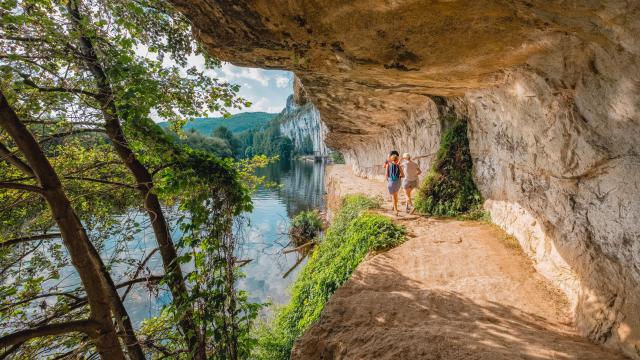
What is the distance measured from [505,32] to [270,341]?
6.86 m

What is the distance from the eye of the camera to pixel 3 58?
2625mm

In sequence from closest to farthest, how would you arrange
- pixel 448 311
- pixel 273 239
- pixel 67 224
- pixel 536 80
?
pixel 67 224 → pixel 448 311 → pixel 536 80 → pixel 273 239

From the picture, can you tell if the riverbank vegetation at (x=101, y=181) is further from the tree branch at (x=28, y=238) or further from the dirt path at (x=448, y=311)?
the dirt path at (x=448, y=311)

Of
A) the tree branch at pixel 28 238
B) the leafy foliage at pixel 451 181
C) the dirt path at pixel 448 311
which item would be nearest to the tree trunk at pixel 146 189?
the tree branch at pixel 28 238

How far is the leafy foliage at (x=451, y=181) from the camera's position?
692cm

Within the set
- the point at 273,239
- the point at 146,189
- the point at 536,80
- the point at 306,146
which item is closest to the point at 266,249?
the point at 273,239

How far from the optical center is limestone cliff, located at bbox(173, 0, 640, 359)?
2559 mm

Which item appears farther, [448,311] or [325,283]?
[325,283]

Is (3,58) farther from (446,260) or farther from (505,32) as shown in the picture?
(446,260)

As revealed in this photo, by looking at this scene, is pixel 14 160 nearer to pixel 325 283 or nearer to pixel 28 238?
pixel 28 238

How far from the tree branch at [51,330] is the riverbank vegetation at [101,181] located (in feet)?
0.04

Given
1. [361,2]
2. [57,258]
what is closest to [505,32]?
[361,2]

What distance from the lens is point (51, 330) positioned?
7.48 feet

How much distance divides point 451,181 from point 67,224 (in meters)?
7.42
